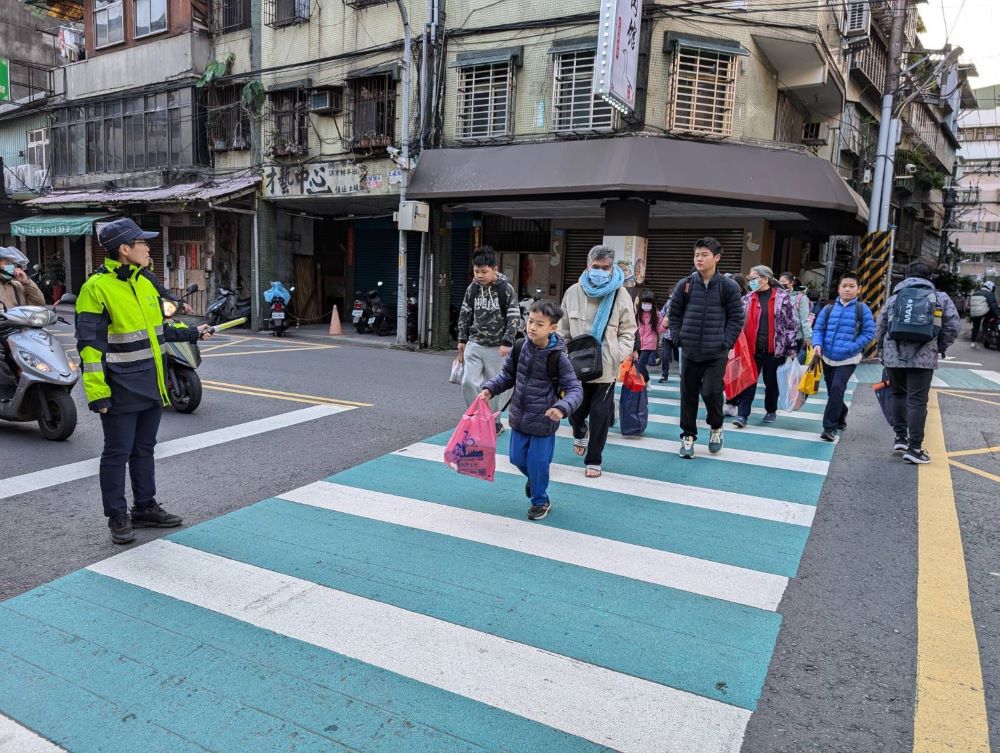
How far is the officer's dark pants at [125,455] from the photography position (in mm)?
4121

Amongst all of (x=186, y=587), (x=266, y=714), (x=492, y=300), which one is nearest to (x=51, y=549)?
(x=186, y=587)

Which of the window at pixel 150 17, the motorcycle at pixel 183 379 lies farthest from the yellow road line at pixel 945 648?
the window at pixel 150 17

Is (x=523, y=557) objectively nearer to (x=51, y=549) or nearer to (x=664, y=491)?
(x=664, y=491)

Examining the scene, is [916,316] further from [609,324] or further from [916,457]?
[609,324]

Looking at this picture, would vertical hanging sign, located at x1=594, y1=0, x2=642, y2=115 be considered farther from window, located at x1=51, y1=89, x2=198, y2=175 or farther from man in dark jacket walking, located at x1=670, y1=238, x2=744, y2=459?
window, located at x1=51, y1=89, x2=198, y2=175

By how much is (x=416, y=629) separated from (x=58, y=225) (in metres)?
22.7

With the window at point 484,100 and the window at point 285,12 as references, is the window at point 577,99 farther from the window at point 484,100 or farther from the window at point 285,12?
the window at point 285,12

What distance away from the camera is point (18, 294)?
7609mm

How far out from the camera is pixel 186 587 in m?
3.66

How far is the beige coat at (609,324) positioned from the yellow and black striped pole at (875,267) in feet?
36.0

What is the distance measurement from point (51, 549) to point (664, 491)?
4138 millimetres

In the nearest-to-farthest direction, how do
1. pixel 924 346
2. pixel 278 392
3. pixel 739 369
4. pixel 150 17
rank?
pixel 924 346 → pixel 739 369 → pixel 278 392 → pixel 150 17

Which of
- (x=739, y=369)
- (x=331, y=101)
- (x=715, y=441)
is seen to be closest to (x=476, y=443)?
(x=715, y=441)

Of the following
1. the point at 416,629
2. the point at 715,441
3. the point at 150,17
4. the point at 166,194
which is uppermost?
the point at 150,17
